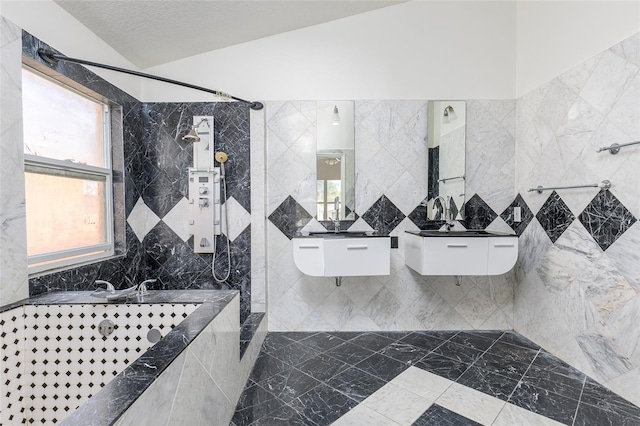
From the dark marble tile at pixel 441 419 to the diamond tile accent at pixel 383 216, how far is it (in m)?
1.42

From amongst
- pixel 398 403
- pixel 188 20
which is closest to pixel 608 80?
pixel 398 403

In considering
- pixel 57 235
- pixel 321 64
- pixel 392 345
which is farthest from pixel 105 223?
pixel 392 345

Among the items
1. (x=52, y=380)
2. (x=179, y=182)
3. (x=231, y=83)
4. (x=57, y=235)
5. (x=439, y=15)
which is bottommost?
(x=52, y=380)

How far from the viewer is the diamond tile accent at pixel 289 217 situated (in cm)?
266

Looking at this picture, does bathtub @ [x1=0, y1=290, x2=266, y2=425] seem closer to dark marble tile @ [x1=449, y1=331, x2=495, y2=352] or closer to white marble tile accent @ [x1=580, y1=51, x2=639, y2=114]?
dark marble tile @ [x1=449, y1=331, x2=495, y2=352]

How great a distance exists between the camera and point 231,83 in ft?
8.69

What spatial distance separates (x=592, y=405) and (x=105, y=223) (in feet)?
11.5

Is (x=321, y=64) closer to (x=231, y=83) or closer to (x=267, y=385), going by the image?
(x=231, y=83)

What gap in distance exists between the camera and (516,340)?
2441 mm

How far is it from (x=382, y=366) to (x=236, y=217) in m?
1.69

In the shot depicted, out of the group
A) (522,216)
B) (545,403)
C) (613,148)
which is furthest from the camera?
(522,216)

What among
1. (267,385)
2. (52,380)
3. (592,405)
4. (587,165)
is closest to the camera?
(52,380)

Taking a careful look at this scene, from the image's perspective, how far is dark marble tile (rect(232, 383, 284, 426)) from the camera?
1.55 m

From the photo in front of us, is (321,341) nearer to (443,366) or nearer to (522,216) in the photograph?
(443,366)
